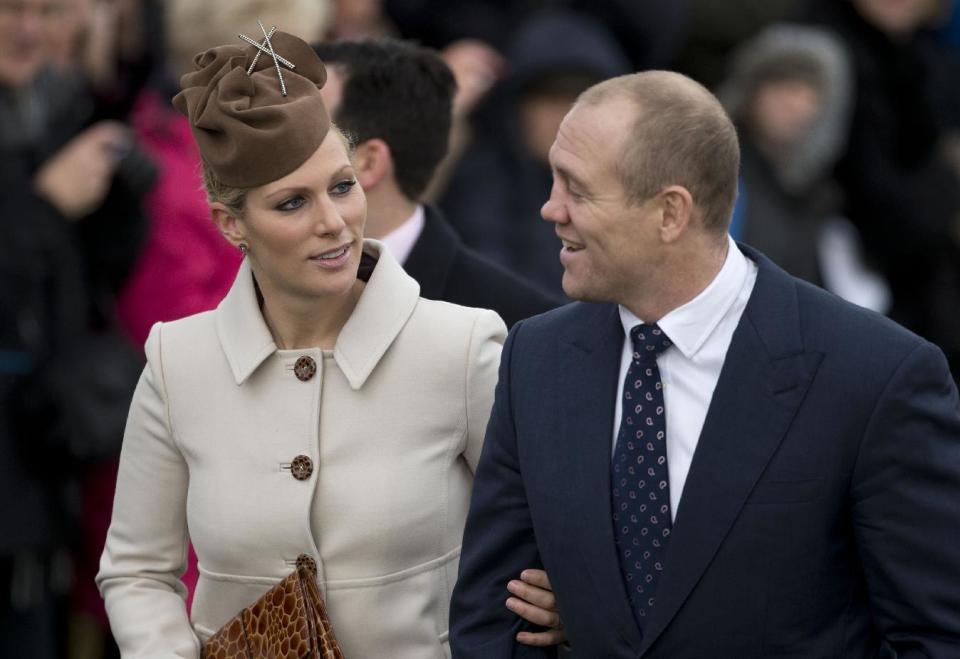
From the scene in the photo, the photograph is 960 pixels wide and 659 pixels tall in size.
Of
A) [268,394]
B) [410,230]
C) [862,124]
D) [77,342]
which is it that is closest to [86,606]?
[77,342]

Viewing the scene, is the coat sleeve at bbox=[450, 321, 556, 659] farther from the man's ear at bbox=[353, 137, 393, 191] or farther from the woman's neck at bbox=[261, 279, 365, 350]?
the man's ear at bbox=[353, 137, 393, 191]

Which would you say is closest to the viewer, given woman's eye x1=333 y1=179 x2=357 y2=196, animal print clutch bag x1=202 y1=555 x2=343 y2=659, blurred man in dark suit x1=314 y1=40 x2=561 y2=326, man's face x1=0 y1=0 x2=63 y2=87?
animal print clutch bag x1=202 y1=555 x2=343 y2=659

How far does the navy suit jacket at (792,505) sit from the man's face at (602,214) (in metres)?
0.18

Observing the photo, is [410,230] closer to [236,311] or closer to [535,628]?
[236,311]

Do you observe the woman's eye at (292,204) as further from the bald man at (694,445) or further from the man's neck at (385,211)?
the man's neck at (385,211)

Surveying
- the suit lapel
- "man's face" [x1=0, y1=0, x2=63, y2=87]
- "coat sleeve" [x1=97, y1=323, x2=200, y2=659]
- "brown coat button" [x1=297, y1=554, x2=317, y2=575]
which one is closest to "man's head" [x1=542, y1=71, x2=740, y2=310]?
the suit lapel

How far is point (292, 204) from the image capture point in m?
3.82

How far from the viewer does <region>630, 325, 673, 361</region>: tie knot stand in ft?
11.7

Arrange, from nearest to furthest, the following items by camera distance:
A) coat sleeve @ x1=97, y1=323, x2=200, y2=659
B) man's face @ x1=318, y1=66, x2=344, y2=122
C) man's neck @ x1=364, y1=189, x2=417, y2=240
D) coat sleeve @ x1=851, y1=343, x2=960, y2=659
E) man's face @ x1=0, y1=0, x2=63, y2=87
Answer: coat sleeve @ x1=851, y1=343, x2=960, y2=659, coat sleeve @ x1=97, y1=323, x2=200, y2=659, man's neck @ x1=364, y1=189, x2=417, y2=240, man's face @ x1=318, y1=66, x2=344, y2=122, man's face @ x1=0, y1=0, x2=63, y2=87

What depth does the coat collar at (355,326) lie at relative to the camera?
153 inches

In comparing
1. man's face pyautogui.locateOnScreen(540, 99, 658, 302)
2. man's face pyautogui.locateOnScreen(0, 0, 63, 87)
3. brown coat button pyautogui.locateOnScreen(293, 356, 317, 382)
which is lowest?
man's face pyautogui.locateOnScreen(0, 0, 63, 87)

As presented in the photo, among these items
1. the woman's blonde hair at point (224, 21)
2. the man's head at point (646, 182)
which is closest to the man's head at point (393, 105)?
the woman's blonde hair at point (224, 21)

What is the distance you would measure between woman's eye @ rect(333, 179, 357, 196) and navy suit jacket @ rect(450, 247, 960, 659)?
69 cm

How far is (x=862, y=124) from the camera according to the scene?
27.3 ft
